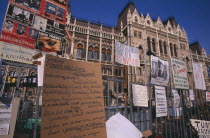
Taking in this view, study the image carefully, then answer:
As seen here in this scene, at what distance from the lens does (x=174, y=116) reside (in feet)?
12.6

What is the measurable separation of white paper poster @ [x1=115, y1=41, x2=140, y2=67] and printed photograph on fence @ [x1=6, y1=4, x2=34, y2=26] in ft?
7.57

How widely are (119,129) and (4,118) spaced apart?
1681mm

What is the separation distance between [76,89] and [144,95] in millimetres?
2028

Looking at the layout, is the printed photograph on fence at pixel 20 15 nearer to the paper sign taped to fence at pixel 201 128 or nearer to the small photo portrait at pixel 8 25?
the small photo portrait at pixel 8 25

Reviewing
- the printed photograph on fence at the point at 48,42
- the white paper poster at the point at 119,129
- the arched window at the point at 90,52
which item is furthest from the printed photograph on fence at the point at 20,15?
the arched window at the point at 90,52

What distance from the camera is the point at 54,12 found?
333 cm

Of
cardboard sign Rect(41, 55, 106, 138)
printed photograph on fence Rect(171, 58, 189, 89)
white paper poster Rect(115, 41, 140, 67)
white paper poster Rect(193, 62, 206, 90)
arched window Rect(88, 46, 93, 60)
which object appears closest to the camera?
cardboard sign Rect(41, 55, 106, 138)

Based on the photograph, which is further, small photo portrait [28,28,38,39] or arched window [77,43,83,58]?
arched window [77,43,83,58]

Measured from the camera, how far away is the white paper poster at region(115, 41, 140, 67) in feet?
11.4

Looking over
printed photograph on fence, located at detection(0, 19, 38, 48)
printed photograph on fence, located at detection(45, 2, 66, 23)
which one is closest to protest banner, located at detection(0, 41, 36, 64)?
printed photograph on fence, located at detection(0, 19, 38, 48)

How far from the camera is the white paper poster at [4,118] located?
1.44m

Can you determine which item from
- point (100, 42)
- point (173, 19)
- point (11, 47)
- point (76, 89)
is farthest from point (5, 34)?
point (173, 19)

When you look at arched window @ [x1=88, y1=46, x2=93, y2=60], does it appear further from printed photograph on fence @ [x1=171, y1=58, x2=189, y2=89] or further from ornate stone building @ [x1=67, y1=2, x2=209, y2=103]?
printed photograph on fence @ [x1=171, y1=58, x2=189, y2=89]

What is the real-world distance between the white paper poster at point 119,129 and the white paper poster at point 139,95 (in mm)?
723
